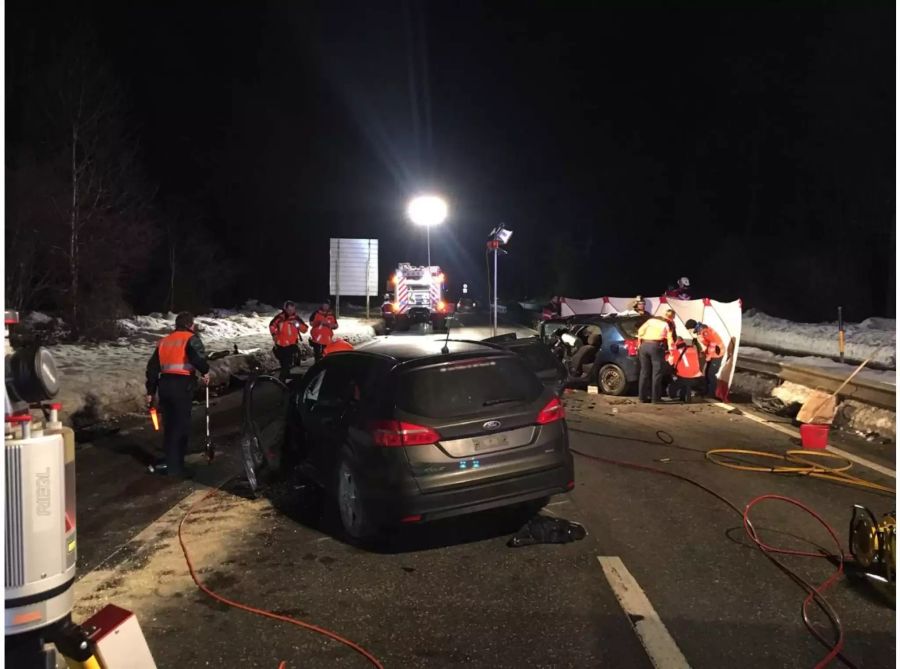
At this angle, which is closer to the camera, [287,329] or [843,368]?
[843,368]

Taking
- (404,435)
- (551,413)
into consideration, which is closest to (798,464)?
(551,413)

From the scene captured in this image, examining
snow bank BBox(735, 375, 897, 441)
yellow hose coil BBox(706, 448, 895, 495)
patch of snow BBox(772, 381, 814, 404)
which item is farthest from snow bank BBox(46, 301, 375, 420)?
snow bank BBox(735, 375, 897, 441)

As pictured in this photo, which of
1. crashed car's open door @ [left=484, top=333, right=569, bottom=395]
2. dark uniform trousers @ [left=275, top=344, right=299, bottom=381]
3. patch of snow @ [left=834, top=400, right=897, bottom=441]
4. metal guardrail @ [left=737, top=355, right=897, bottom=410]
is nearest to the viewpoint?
patch of snow @ [left=834, top=400, right=897, bottom=441]

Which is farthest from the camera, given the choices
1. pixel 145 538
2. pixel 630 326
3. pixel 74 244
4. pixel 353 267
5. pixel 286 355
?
pixel 353 267

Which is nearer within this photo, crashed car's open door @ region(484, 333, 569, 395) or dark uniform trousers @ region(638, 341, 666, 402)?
crashed car's open door @ region(484, 333, 569, 395)

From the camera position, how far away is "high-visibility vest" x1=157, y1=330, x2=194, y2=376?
6852mm

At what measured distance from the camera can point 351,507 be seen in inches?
203

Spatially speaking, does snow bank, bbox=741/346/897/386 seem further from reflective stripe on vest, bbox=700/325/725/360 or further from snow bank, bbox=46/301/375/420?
snow bank, bbox=46/301/375/420

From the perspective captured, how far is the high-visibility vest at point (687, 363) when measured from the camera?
451 inches

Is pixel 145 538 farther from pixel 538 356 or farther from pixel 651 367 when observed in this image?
pixel 651 367

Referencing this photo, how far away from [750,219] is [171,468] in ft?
146

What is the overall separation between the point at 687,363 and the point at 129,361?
1136cm

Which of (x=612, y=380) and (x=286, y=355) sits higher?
(x=286, y=355)

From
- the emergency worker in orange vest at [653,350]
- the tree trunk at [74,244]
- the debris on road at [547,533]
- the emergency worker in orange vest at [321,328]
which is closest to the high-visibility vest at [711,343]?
the emergency worker in orange vest at [653,350]
